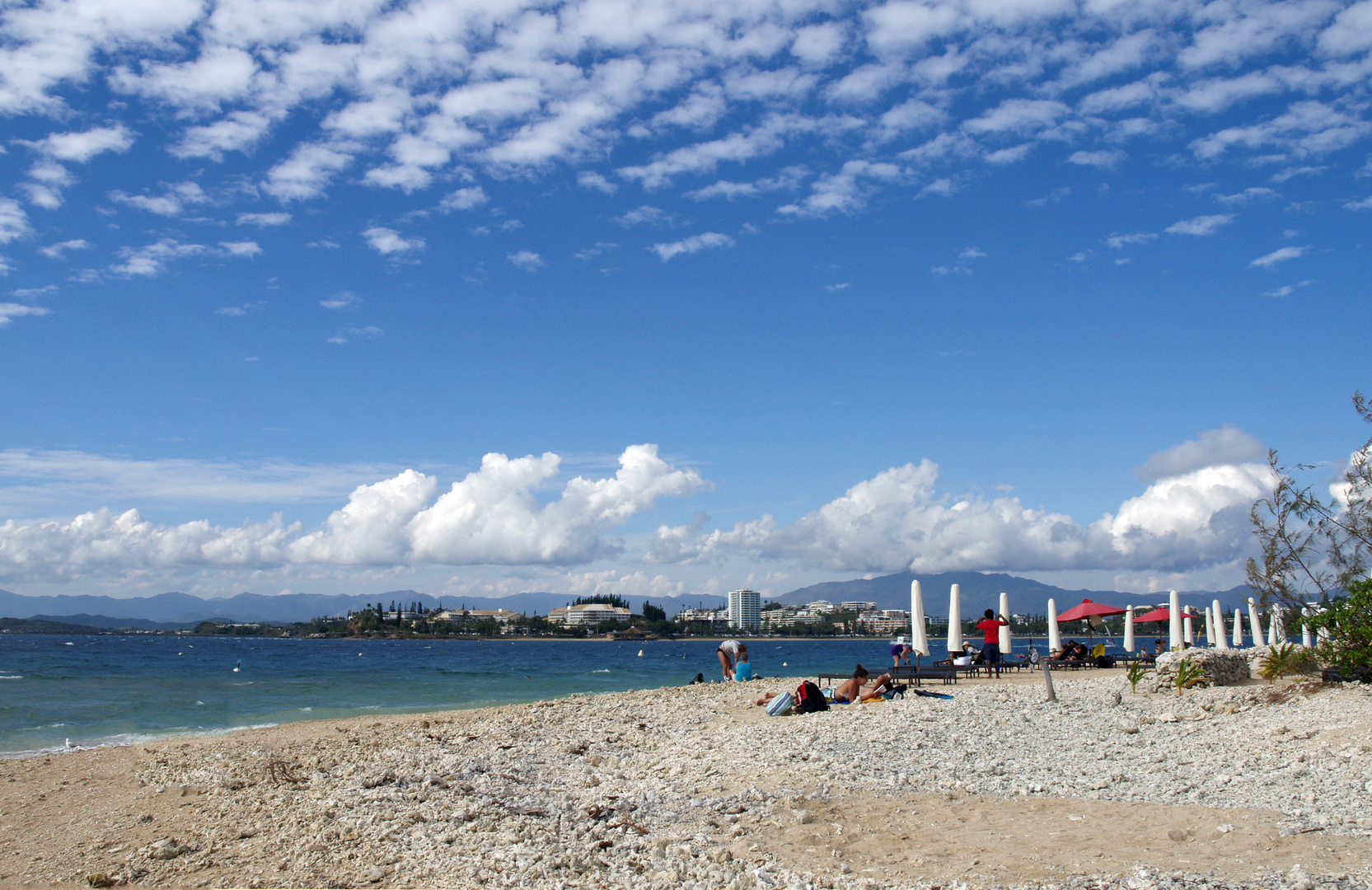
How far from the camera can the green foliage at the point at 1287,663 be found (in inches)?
526

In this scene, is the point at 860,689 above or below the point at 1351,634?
below

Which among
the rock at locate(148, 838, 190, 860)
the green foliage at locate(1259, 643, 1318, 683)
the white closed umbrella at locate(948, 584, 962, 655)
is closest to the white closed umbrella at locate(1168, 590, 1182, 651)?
the white closed umbrella at locate(948, 584, 962, 655)

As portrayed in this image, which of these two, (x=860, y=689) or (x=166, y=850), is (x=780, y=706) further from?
(x=166, y=850)

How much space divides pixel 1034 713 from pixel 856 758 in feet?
14.1

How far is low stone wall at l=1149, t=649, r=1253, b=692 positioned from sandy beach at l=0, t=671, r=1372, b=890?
59cm

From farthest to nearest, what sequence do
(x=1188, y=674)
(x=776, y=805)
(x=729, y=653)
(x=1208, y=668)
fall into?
(x=729, y=653), (x=1208, y=668), (x=1188, y=674), (x=776, y=805)

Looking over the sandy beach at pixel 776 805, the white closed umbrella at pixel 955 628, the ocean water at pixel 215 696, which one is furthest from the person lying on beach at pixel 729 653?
the sandy beach at pixel 776 805

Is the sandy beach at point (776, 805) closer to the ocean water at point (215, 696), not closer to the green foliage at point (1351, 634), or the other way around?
the green foliage at point (1351, 634)

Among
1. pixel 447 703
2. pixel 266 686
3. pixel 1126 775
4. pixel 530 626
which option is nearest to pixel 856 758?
pixel 1126 775

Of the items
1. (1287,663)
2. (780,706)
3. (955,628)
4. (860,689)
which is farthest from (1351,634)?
(955,628)

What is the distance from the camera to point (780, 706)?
1436 cm

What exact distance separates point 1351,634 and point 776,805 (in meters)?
10.1

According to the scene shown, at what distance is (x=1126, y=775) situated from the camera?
8156 mm

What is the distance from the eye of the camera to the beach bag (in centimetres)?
1435
